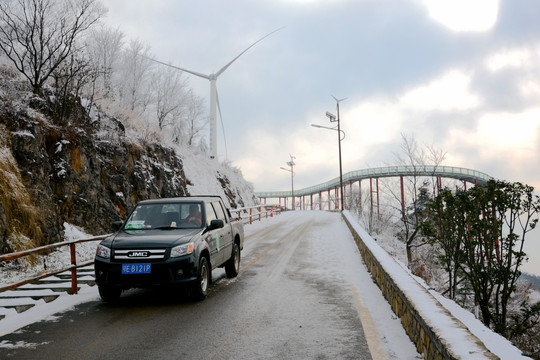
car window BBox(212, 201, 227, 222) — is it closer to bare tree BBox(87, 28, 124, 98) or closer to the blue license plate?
the blue license plate

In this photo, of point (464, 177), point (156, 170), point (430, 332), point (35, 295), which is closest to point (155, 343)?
point (430, 332)

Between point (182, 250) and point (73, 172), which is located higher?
point (73, 172)

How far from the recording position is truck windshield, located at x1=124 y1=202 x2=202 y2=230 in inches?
295

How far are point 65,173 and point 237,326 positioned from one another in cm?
1081

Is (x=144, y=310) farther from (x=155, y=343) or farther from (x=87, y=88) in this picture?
(x=87, y=88)

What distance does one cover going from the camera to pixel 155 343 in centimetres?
481

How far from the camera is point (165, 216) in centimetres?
777

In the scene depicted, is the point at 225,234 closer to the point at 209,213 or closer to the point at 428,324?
the point at 209,213

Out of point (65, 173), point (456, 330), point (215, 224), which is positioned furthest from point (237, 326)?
point (65, 173)

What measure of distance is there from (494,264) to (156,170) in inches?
613

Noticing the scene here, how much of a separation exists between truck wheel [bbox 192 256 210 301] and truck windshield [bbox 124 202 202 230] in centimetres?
79

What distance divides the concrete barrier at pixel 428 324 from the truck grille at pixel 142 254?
3.51m

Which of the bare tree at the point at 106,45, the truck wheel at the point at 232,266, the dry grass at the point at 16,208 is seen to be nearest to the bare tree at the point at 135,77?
the bare tree at the point at 106,45

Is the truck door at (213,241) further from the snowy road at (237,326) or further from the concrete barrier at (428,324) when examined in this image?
the concrete barrier at (428,324)
